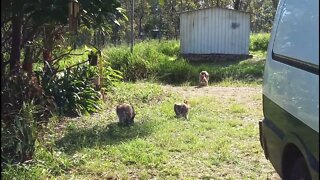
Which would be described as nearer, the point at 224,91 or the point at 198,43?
the point at 224,91

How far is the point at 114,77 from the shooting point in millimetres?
10914

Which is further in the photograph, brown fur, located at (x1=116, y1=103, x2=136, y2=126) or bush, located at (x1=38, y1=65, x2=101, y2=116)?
bush, located at (x1=38, y1=65, x2=101, y2=116)

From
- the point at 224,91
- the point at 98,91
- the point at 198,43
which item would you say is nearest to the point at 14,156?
the point at 98,91

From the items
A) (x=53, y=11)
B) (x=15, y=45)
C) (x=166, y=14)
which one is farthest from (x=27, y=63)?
(x=166, y=14)

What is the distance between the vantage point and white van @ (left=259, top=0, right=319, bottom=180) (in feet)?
8.66

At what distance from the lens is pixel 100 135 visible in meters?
6.68

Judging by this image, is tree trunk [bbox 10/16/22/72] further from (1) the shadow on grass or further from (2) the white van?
(2) the white van

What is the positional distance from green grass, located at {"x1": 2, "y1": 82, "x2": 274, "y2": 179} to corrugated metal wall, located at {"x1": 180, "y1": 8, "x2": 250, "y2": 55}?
10.0 m

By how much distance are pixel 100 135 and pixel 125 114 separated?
708mm

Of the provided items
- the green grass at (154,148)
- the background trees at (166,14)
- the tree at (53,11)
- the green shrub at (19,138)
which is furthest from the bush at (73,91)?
the background trees at (166,14)

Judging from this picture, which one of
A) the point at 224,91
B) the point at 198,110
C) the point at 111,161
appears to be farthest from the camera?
the point at 224,91

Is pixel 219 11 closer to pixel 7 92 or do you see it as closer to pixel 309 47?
pixel 7 92

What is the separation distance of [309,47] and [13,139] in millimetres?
3277

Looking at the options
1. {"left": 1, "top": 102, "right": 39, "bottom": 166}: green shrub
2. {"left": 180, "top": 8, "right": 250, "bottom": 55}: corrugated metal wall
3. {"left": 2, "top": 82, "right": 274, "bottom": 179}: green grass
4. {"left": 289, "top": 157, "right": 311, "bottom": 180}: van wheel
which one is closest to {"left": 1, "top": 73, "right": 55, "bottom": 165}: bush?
{"left": 1, "top": 102, "right": 39, "bottom": 166}: green shrub
